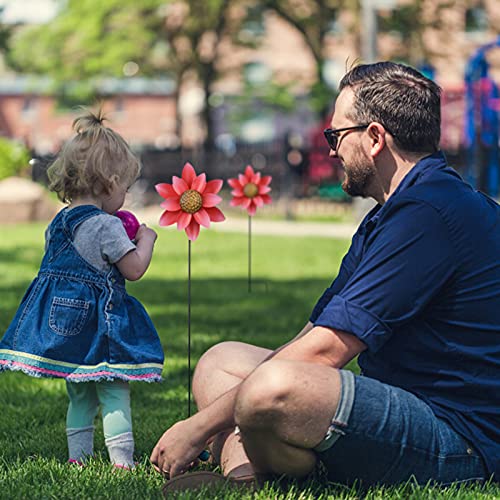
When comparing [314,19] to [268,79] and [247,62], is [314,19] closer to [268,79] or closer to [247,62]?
[268,79]

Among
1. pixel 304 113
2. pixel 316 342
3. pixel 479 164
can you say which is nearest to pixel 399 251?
pixel 316 342

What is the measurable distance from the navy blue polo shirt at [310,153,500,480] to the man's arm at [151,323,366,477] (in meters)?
0.05

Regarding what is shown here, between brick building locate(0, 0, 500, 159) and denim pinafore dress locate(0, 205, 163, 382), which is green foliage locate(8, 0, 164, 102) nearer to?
brick building locate(0, 0, 500, 159)

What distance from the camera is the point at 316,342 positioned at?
3.05 meters

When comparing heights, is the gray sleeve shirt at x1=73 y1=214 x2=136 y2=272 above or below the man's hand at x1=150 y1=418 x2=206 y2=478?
above

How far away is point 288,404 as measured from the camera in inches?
114

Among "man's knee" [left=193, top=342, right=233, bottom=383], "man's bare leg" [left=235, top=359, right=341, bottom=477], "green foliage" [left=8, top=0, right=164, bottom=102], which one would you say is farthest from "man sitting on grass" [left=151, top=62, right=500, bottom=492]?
"green foliage" [left=8, top=0, right=164, bottom=102]

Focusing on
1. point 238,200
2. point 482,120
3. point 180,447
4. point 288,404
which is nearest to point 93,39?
point 482,120

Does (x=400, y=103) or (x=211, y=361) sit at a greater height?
(x=400, y=103)

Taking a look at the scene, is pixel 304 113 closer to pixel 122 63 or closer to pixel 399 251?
pixel 122 63

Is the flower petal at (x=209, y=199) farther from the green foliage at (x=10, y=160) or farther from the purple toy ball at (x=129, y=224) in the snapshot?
the green foliage at (x=10, y=160)

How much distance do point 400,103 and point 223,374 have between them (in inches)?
44.6

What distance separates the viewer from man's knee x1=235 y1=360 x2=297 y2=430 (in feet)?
9.48

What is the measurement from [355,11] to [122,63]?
6.28 metres
